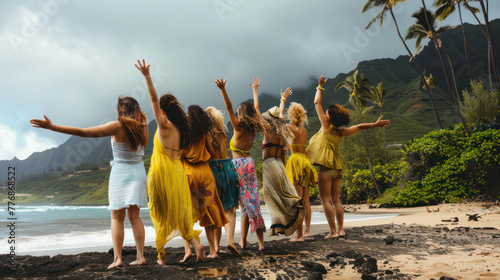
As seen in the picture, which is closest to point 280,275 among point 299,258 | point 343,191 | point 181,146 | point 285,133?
point 299,258

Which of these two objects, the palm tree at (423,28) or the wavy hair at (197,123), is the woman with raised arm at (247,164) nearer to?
the wavy hair at (197,123)

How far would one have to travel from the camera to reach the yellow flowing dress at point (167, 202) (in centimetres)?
429

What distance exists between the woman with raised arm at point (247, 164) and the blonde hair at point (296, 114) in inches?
40.9

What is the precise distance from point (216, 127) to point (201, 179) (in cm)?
93

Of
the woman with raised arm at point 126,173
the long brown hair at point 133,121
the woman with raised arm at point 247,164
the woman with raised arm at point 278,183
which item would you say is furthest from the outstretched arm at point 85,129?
the woman with raised arm at point 278,183

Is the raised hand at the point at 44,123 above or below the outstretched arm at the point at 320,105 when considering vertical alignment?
below

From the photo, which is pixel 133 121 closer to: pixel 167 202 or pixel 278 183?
pixel 167 202

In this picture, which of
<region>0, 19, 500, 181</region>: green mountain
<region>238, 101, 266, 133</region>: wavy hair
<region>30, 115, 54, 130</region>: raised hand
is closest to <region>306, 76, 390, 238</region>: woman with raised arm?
<region>238, 101, 266, 133</region>: wavy hair

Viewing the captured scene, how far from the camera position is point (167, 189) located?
4.34 meters

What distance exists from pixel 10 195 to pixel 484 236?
7286mm

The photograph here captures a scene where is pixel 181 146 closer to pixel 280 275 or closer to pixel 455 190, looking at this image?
pixel 280 275

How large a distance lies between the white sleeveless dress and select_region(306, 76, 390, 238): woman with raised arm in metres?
3.39

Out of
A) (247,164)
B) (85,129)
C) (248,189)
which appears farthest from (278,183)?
(85,129)

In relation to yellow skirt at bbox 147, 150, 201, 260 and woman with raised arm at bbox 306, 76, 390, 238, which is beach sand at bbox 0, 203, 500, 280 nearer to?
yellow skirt at bbox 147, 150, 201, 260
